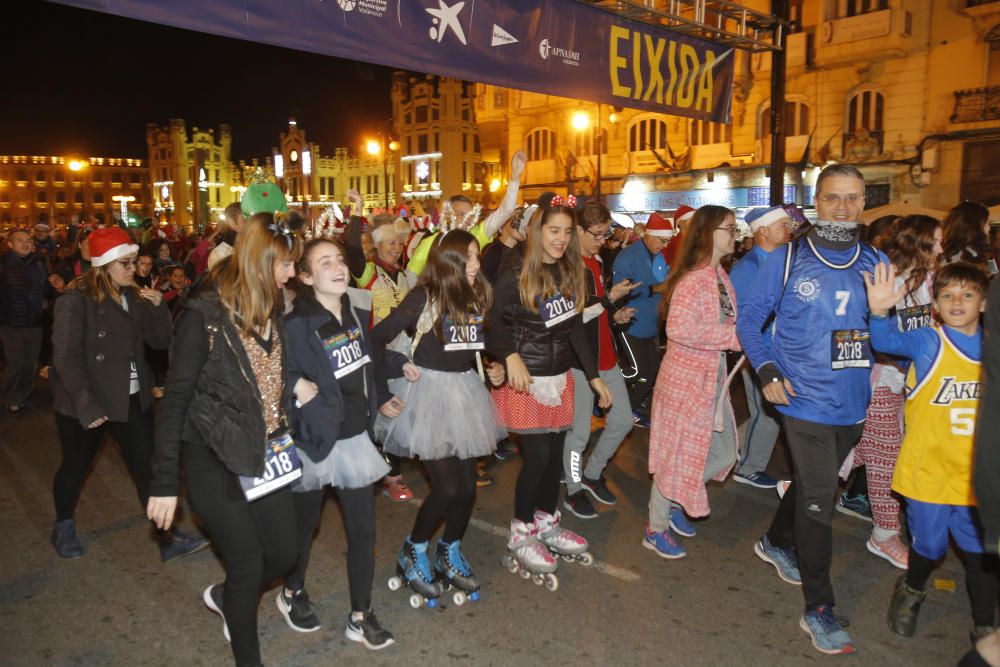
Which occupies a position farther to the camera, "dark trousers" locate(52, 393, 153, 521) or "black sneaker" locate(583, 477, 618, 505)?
"black sneaker" locate(583, 477, 618, 505)

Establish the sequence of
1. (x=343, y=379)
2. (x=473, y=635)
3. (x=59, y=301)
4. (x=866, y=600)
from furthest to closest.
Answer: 1. (x=59, y=301)
2. (x=866, y=600)
3. (x=473, y=635)
4. (x=343, y=379)

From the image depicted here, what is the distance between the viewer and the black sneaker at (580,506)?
18.1 feet

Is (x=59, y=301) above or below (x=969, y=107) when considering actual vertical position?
below

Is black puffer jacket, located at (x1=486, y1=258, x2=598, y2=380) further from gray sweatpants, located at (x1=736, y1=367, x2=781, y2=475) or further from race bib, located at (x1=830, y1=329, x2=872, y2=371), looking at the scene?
gray sweatpants, located at (x1=736, y1=367, x2=781, y2=475)

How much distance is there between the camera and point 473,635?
3857 mm

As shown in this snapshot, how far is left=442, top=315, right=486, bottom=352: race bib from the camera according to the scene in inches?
163

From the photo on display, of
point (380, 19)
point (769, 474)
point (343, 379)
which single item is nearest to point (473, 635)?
point (343, 379)

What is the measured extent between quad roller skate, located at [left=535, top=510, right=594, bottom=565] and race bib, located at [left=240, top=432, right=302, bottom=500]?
1950mm

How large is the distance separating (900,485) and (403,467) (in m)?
4.33

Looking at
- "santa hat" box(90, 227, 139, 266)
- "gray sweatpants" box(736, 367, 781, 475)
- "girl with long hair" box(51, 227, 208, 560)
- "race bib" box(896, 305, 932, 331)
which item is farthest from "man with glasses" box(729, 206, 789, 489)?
"santa hat" box(90, 227, 139, 266)

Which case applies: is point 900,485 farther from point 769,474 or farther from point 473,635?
point 769,474

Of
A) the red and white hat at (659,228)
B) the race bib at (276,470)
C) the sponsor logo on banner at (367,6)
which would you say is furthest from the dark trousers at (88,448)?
the red and white hat at (659,228)

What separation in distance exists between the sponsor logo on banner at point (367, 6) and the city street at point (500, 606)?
13.9ft

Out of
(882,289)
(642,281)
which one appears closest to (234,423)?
(882,289)
